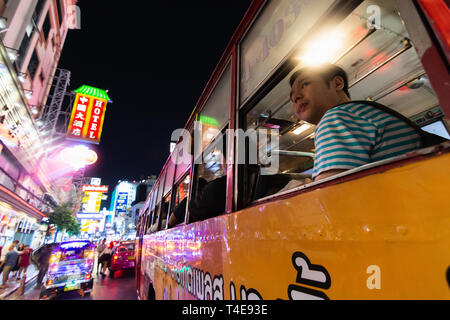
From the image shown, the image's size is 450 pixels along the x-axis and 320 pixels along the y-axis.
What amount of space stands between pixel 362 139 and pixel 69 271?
9503mm

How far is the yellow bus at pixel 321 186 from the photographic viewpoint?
604 millimetres

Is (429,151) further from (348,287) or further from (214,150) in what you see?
(214,150)

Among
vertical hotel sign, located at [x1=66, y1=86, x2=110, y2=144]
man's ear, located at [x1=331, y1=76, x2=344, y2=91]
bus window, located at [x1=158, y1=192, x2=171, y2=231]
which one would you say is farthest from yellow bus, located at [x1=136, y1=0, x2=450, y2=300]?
vertical hotel sign, located at [x1=66, y1=86, x2=110, y2=144]

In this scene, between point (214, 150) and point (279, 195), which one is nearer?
point (279, 195)

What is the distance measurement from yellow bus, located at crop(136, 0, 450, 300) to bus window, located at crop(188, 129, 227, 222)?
0.02 meters

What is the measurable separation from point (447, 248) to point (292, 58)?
1160mm

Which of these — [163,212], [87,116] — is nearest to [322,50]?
[163,212]

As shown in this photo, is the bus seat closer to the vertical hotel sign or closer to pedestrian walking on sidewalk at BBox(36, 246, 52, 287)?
pedestrian walking on sidewalk at BBox(36, 246, 52, 287)

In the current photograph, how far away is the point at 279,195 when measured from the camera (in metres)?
1.20

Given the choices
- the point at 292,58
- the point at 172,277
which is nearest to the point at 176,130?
the point at 172,277

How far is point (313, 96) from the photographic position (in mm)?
1367

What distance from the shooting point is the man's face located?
1.35m

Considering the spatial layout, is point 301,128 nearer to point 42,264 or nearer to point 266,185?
point 266,185
